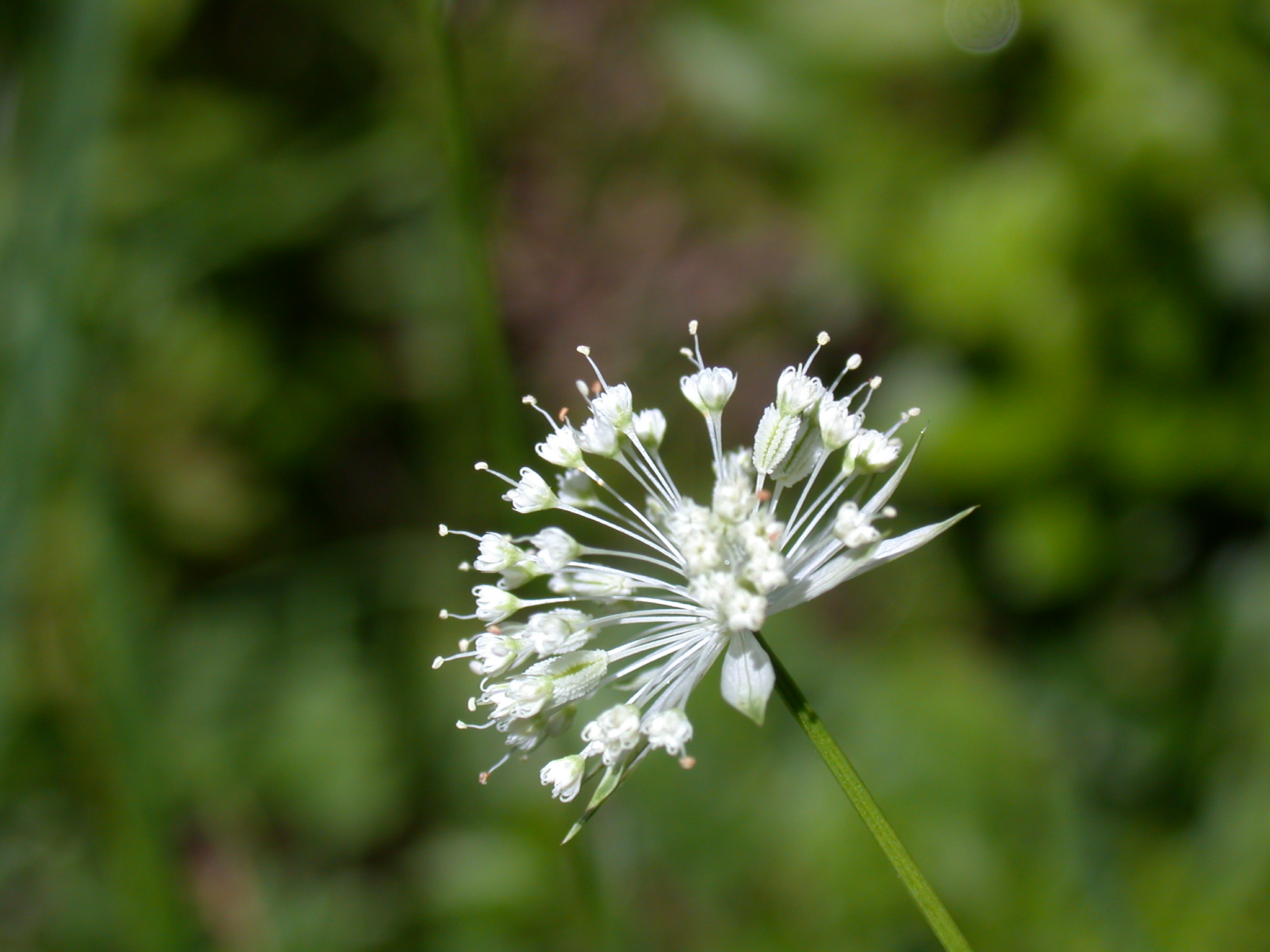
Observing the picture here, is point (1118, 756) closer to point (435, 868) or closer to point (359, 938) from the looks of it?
point (435, 868)

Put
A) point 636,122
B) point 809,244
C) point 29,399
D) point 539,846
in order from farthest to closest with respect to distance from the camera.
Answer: point 636,122
point 809,244
point 539,846
point 29,399

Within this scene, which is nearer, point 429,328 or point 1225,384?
point 1225,384

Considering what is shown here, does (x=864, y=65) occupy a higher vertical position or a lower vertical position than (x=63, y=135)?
lower

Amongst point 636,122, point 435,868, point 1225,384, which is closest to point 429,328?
point 636,122

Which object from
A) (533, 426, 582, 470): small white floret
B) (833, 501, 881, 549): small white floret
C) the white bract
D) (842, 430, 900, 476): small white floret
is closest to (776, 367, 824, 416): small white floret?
the white bract

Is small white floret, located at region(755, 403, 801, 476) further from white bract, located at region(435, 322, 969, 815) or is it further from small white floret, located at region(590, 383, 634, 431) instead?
small white floret, located at region(590, 383, 634, 431)

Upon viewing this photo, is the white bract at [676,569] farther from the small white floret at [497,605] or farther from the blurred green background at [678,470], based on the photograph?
the blurred green background at [678,470]

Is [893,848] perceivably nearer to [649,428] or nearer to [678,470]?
[649,428]

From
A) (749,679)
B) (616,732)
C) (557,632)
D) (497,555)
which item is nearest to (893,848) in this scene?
(749,679)
